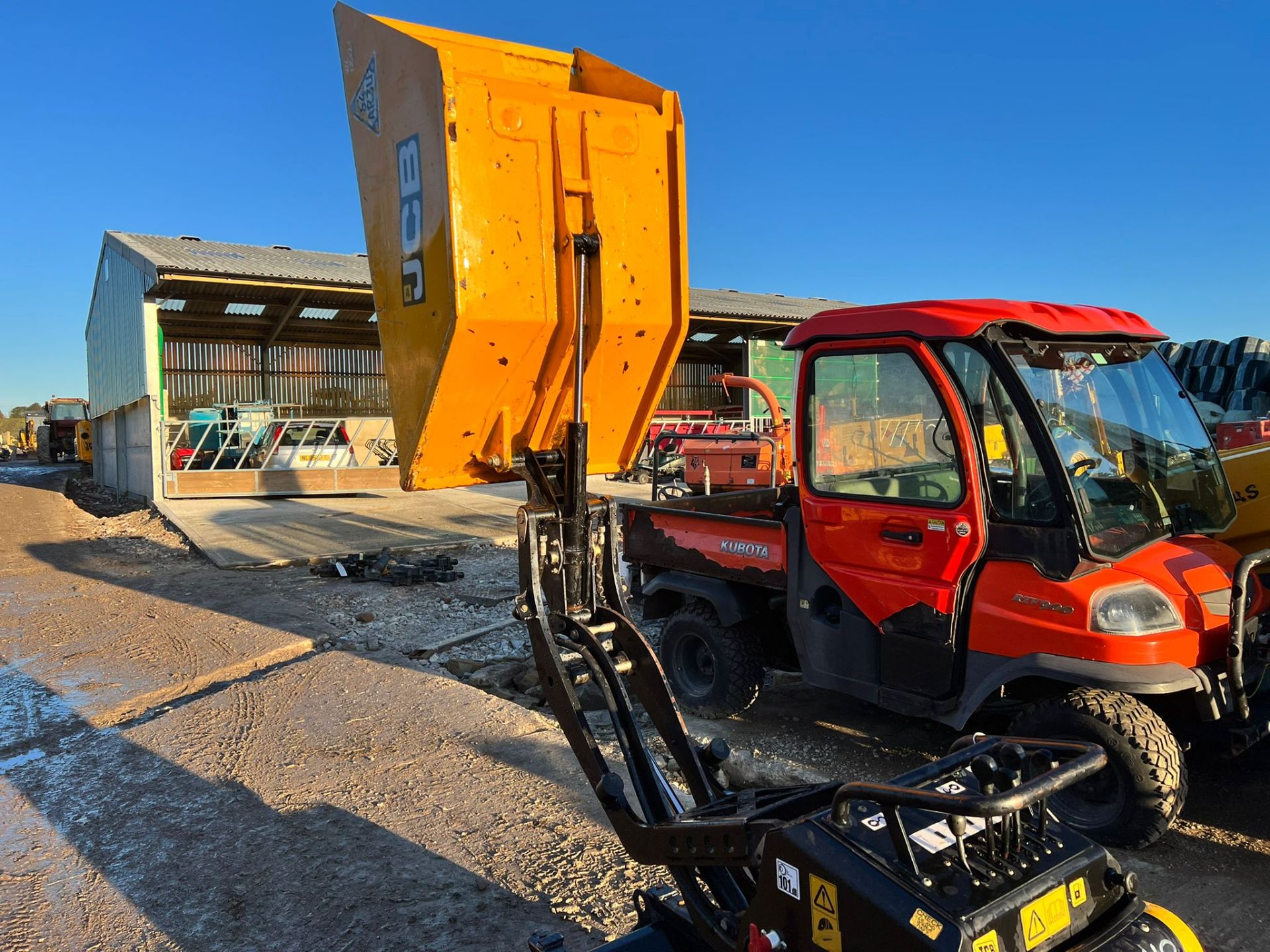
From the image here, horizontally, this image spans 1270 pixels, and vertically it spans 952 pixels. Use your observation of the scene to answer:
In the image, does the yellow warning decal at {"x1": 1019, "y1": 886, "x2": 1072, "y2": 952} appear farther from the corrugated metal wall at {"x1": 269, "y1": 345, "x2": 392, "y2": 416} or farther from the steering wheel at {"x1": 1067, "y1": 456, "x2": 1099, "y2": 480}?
the corrugated metal wall at {"x1": 269, "y1": 345, "x2": 392, "y2": 416}

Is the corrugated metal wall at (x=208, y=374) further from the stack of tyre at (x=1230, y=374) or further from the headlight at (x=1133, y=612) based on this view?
the headlight at (x=1133, y=612)

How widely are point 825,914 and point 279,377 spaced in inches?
1250

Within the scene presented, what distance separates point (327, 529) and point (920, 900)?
41.2ft

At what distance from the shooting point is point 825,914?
1.80 metres

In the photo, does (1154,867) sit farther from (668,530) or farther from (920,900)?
(668,530)

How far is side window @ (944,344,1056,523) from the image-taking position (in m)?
3.88

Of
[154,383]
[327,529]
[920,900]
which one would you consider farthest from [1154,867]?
[154,383]

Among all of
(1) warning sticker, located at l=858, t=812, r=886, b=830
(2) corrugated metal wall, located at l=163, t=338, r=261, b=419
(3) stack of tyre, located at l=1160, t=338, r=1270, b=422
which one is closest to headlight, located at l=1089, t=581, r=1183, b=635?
(1) warning sticker, located at l=858, t=812, r=886, b=830

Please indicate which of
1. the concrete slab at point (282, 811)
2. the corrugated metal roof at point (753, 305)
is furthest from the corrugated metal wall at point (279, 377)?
the concrete slab at point (282, 811)

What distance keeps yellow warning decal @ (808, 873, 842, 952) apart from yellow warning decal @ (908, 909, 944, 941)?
0.17 m

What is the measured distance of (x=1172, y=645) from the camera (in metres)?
3.64

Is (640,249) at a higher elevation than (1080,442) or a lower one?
higher

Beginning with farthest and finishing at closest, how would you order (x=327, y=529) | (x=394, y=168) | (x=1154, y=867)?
(x=327, y=529) < (x=1154, y=867) < (x=394, y=168)

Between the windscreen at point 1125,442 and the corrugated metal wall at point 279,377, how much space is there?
25928 mm
